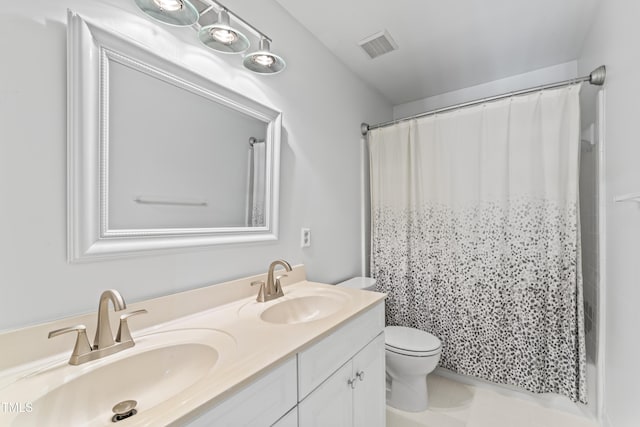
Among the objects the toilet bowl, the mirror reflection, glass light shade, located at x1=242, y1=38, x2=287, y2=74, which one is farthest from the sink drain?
the toilet bowl

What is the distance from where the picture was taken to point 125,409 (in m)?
0.71

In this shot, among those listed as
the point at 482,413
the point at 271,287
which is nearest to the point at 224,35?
the point at 271,287

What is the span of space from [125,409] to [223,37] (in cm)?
127

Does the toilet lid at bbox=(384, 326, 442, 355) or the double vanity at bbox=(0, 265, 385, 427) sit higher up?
the double vanity at bbox=(0, 265, 385, 427)

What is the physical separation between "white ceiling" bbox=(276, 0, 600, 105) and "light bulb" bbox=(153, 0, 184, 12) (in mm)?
804

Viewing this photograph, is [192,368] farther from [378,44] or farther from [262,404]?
[378,44]

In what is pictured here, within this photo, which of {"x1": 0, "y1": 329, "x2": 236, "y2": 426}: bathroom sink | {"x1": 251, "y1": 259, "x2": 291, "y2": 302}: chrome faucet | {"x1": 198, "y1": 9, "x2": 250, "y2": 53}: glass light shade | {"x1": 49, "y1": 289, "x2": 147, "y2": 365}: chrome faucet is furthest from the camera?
{"x1": 251, "y1": 259, "x2": 291, "y2": 302}: chrome faucet

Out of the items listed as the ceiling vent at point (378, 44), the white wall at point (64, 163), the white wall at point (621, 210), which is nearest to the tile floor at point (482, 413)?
the white wall at point (621, 210)

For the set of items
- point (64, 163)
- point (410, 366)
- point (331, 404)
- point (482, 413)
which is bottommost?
point (482, 413)

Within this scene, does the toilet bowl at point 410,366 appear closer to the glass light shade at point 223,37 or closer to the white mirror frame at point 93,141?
the white mirror frame at point 93,141

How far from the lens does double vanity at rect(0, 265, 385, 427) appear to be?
614 mm

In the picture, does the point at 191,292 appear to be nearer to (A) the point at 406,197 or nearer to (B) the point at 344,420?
(B) the point at 344,420

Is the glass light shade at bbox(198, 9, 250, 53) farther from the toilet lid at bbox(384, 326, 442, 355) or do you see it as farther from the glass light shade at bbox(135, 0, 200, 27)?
the toilet lid at bbox(384, 326, 442, 355)

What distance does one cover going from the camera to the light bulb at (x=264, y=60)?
4.09ft
